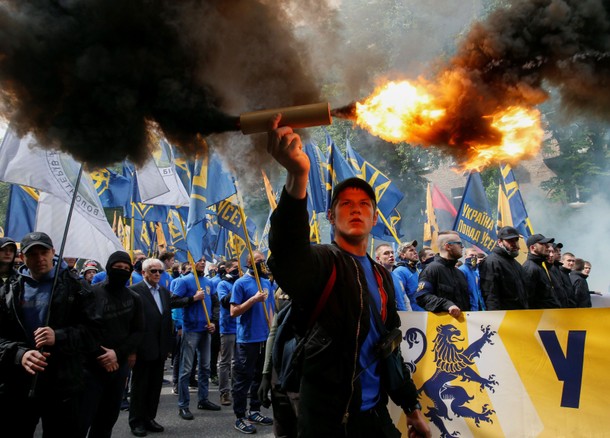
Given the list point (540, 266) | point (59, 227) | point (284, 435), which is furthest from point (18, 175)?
point (540, 266)

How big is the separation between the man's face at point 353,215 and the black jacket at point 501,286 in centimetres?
488

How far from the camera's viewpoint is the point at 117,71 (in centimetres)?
300

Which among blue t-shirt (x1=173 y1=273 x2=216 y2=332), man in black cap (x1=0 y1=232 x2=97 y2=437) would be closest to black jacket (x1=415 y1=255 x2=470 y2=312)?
blue t-shirt (x1=173 y1=273 x2=216 y2=332)

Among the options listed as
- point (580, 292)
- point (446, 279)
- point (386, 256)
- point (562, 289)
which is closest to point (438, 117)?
point (446, 279)

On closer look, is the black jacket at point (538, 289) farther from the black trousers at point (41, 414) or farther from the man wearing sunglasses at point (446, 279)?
the black trousers at point (41, 414)

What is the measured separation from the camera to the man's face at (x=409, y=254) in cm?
928

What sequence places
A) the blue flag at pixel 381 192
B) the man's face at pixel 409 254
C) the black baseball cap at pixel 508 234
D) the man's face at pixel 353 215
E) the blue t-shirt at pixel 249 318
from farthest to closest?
the blue flag at pixel 381 192 < the man's face at pixel 409 254 < the blue t-shirt at pixel 249 318 < the black baseball cap at pixel 508 234 < the man's face at pixel 353 215

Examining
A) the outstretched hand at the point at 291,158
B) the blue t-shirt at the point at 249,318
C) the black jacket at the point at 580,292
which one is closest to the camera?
the outstretched hand at the point at 291,158

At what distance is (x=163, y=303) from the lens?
7586mm

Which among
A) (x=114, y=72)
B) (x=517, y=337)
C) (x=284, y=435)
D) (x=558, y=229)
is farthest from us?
(x=558, y=229)

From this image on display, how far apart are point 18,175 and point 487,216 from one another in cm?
853

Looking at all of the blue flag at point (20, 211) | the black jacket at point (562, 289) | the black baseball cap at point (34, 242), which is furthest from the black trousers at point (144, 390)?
the black jacket at point (562, 289)

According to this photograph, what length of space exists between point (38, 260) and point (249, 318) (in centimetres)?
385

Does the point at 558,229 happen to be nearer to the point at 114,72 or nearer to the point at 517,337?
the point at 517,337
